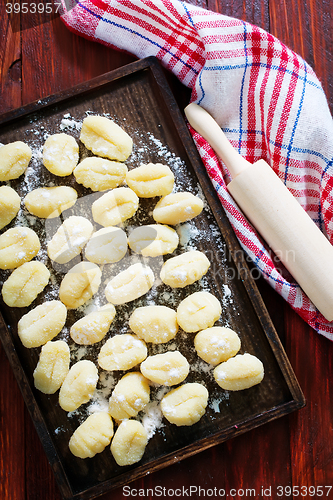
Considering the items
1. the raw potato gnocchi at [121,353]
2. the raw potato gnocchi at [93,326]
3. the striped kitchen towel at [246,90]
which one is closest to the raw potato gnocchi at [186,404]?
the raw potato gnocchi at [121,353]

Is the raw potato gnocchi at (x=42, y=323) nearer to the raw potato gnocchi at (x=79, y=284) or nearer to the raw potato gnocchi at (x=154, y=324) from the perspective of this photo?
the raw potato gnocchi at (x=79, y=284)

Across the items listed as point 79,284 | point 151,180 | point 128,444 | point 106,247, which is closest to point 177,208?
point 151,180

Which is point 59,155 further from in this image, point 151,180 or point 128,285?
point 128,285

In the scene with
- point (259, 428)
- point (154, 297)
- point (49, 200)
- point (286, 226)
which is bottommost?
point (259, 428)

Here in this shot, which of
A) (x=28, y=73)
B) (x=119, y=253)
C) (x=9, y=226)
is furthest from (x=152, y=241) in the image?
(x=28, y=73)

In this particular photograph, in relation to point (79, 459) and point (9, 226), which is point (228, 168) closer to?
point (9, 226)
